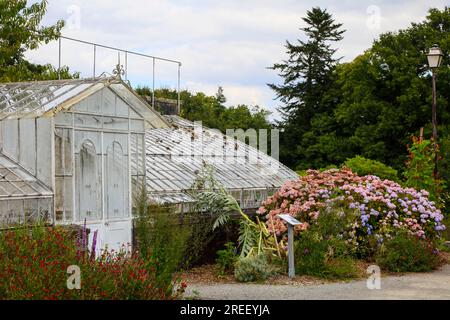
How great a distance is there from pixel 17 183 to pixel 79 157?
141 cm

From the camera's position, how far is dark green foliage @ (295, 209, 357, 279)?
13742 millimetres

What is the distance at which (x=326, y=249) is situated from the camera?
1431 cm

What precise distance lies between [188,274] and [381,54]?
2821 cm

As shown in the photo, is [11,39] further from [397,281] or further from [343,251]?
[397,281]

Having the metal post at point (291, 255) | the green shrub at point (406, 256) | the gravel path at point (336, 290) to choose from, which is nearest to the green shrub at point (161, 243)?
the gravel path at point (336, 290)

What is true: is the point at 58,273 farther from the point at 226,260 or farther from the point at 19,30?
the point at 19,30

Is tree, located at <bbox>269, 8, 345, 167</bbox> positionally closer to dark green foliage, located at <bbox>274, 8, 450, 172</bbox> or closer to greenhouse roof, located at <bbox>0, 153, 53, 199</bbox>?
dark green foliage, located at <bbox>274, 8, 450, 172</bbox>

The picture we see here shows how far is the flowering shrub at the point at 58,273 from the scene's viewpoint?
26.1 feet

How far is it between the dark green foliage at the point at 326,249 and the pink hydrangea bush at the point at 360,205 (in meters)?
0.57

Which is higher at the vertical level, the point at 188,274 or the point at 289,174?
the point at 289,174

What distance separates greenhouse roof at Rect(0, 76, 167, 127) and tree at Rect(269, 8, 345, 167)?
29.7 m

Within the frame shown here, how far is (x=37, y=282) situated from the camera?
7934 mm

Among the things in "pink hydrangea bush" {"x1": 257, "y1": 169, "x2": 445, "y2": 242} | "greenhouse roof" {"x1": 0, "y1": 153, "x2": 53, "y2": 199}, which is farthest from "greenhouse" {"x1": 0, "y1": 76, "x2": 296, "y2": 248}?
"pink hydrangea bush" {"x1": 257, "y1": 169, "x2": 445, "y2": 242}
